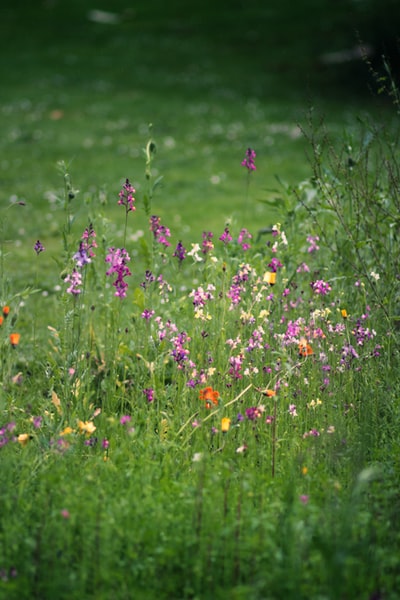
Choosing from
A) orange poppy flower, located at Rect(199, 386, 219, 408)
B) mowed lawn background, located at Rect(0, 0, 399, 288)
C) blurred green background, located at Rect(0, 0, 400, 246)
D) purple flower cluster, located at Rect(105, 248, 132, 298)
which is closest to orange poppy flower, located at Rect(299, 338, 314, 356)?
orange poppy flower, located at Rect(199, 386, 219, 408)

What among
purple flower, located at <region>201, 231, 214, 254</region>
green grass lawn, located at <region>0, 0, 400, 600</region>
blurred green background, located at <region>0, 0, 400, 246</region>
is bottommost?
blurred green background, located at <region>0, 0, 400, 246</region>

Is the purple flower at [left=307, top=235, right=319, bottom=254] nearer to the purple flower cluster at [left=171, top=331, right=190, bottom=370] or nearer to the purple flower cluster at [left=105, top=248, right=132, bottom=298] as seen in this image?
the purple flower cluster at [left=171, top=331, right=190, bottom=370]

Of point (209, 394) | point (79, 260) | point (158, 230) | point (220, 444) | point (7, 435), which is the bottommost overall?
point (220, 444)

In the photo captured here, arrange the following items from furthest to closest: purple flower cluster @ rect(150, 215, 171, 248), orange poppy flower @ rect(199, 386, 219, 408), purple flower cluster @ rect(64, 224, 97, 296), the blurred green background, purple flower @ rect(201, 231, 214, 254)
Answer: the blurred green background → purple flower @ rect(201, 231, 214, 254) → purple flower cluster @ rect(150, 215, 171, 248) → purple flower cluster @ rect(64, 224, 97, 296) → orange poppy flower @ rect(199, 386, 219, 408)

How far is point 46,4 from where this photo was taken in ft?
109

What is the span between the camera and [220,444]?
13.7ft

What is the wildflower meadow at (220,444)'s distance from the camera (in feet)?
10.2

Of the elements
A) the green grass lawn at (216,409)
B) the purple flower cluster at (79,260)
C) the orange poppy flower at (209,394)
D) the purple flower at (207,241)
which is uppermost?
the purple flower cluster at (79,260)

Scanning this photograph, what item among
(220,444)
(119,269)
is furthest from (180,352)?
(119,269)

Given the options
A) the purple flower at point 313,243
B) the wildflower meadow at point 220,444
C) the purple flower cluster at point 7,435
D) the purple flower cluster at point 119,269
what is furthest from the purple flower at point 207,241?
the purple flower cluster at point 7,435

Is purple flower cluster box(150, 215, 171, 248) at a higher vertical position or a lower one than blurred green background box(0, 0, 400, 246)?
higher

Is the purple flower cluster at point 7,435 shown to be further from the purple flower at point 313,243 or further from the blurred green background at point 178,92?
the purple flower at point 313,243

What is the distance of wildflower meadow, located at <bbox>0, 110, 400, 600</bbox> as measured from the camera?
312 cm

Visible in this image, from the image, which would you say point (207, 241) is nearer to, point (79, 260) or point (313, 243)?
point (313, 243)
